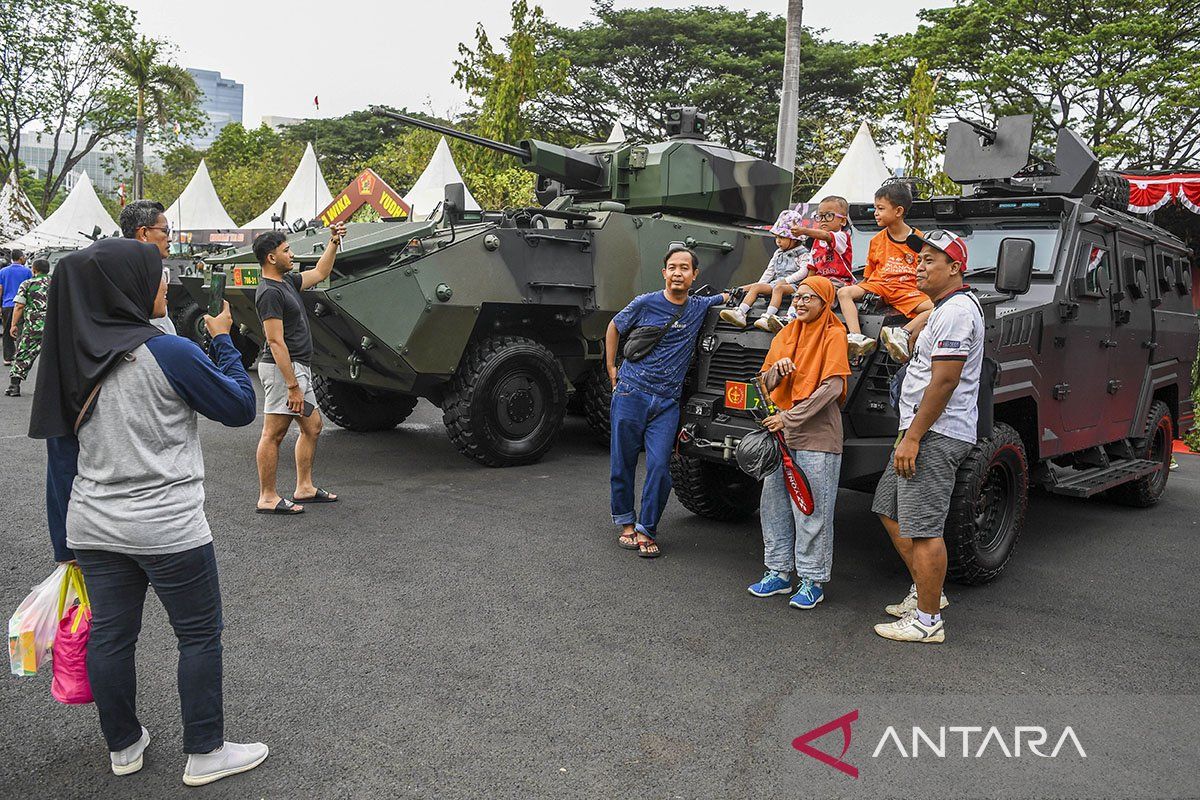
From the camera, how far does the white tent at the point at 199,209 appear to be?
2705 cm

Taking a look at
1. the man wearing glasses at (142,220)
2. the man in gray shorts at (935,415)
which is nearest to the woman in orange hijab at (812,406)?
the man in gray shorts at (935,415)

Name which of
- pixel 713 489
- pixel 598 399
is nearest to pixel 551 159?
pixel 598 399

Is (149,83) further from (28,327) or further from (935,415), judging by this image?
(935,415)

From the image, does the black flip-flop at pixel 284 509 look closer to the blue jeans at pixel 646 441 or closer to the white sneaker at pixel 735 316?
the blue jeans at pixel 646 441

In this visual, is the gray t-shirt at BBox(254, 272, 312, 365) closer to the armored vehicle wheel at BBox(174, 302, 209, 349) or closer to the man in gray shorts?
→ the man in gray shorts

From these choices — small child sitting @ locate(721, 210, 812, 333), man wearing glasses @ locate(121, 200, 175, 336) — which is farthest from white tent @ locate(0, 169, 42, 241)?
man wearing glasses @ locate(121, 200, 175, 336)

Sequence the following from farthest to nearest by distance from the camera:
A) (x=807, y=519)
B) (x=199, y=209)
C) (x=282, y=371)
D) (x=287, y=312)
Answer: (x=199, y=209) → (x=287, y=312) → (x=282, y=371) → (x=807, y=519)

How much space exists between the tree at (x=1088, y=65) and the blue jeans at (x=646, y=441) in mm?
16588

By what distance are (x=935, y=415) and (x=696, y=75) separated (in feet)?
90.9

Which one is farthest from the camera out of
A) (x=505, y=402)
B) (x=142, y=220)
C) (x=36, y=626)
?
(x=505, y=402)

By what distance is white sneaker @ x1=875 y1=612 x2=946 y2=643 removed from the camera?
14.6ft

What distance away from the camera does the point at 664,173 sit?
9.16 m

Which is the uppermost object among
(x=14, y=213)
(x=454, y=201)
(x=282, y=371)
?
(x=14, y=213)

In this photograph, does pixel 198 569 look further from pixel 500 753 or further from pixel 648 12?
pixel 648 12
